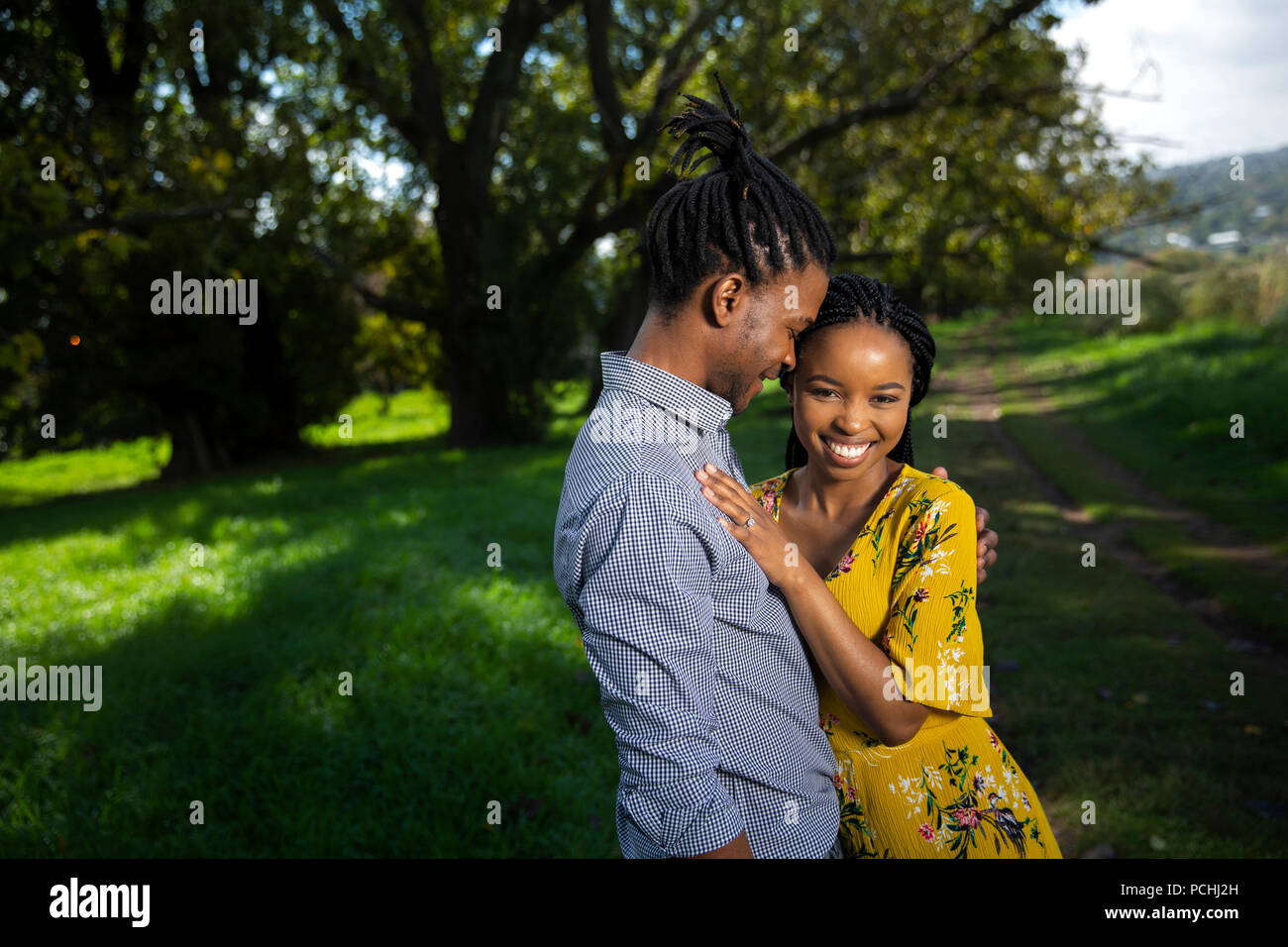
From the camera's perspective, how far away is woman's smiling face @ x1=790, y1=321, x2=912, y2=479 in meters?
2.13

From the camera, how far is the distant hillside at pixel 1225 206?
11072 mm

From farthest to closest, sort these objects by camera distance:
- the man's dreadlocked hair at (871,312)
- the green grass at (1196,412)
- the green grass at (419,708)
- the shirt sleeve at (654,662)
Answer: the green grass at (1196,412), the green grass at (419,708), the man's dreadlocked hair at (871,312), the shirt sleeve at (654,662)

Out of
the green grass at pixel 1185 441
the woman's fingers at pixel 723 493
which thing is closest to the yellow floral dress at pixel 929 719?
the woman's fingers at pixel 723 493

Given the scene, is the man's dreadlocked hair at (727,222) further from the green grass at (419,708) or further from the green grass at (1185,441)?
the green grass at (1185,441)

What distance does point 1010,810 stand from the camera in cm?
202

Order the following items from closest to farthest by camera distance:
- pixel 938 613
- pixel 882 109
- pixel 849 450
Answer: pixel 938 613 < pixel 849 450 < pixel 882 109

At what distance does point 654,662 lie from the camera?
1.48 m

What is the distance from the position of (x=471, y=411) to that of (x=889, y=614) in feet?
48.4

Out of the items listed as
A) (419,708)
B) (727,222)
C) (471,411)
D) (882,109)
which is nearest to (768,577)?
(727,222)

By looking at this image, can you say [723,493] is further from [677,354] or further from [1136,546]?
[1136,546]

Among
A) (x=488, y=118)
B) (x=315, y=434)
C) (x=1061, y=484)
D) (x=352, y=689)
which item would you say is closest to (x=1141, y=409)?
(x=1061, y=484)

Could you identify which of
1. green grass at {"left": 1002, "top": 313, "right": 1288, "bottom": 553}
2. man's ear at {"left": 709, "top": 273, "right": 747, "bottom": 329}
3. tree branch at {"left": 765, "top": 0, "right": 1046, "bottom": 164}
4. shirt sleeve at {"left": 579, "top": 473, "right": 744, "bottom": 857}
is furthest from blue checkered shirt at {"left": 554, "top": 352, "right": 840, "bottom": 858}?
tree branch at {"left": 765, "top": 0, "right": 1046, "bottom": 164}

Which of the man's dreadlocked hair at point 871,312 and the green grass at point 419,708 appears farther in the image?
the green grass at point 419,708

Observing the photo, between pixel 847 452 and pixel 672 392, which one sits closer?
pixel 672 392
